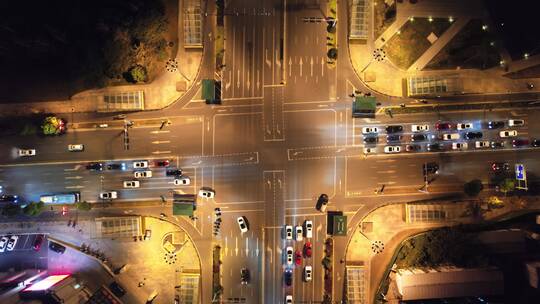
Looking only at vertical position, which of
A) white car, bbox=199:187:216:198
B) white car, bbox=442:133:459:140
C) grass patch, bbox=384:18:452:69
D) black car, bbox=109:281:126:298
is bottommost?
black car, bbox=109:281:126:298

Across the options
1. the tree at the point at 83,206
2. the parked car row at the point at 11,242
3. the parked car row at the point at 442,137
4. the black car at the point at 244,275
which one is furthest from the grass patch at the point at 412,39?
the parked car row at the point at 11,242

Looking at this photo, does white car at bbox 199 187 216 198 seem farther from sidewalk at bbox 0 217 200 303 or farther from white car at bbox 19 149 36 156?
white car at bbox 19 149 36 156

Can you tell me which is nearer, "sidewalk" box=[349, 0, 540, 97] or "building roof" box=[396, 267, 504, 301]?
"building roof" box=[396, 267, 504, 301]

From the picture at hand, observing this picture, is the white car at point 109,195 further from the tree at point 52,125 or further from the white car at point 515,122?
the white car at point 515,122

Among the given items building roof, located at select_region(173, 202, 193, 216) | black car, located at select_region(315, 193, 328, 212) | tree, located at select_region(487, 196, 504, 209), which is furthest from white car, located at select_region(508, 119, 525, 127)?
building roof, located at select_region(173, 202, 193, 216)

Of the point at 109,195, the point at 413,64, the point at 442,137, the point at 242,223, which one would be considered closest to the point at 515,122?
the point at 442,137

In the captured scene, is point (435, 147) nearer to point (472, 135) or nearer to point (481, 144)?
point (472, 135)

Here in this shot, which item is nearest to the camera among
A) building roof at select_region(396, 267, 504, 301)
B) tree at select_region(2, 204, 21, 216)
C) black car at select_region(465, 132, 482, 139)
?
tree at select_region(2, 204, 21, 216)

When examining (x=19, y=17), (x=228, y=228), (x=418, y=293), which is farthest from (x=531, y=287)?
(x=19, y=17)
